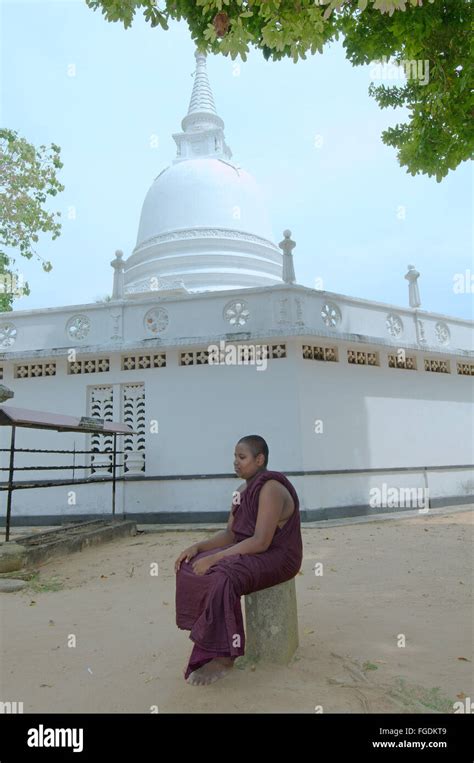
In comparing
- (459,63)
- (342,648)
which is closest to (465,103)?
(459,63)

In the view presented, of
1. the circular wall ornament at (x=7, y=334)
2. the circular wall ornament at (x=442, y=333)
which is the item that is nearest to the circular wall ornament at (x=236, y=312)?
the circular wall ornament at (x=7, y=334)

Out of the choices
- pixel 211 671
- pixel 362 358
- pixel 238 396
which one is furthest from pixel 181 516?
pixel 211 671

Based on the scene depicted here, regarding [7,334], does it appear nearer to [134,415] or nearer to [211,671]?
[134,415]

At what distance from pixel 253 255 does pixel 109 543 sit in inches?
367

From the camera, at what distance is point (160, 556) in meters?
7.08

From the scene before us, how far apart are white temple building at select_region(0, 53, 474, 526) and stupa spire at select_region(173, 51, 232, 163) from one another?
1126 centimetres

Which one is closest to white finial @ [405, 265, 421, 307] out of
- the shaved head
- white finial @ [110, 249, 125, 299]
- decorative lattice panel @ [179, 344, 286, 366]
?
decorative lattice panel @ [179, 344, 286, 366]

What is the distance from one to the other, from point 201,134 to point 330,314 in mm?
13699

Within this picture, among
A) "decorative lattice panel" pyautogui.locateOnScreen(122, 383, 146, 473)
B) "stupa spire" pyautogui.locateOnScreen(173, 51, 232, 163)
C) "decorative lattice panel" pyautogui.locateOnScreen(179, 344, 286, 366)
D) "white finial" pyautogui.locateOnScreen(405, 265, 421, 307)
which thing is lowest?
"decorative lattice panel" pyautogui.locateOnScreen(122, 383, 146, 473)

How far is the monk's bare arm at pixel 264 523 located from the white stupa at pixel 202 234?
430 inches

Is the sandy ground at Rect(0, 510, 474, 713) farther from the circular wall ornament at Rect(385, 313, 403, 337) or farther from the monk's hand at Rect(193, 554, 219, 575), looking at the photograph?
the circular wall ornament at Rect(385, 313, 403, 337)

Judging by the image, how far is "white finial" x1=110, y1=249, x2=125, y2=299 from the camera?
1142 cm

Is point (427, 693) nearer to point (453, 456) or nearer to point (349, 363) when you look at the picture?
point (349, 363)

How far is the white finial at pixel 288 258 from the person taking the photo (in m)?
10.5
